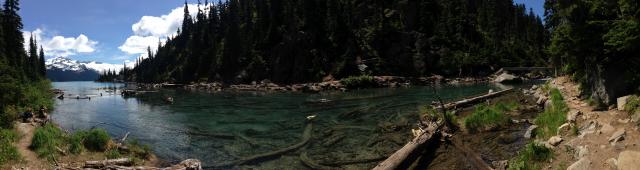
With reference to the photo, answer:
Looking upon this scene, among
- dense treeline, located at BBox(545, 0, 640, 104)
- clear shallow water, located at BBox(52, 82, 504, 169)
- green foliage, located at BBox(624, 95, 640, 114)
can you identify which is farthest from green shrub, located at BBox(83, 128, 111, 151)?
green foliage, located at BBox(624, 95, 640, 114)

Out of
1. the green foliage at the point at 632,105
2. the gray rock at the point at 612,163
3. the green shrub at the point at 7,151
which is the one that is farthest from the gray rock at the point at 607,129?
the green shrub at the point at 7,151

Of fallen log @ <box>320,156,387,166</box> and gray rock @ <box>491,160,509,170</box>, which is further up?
gray rock @ <box>491,160,509,170</box>

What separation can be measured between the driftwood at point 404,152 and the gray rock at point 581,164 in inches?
268

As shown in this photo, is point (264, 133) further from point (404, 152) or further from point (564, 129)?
point (564, 129)

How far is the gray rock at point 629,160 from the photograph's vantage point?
11.0 m

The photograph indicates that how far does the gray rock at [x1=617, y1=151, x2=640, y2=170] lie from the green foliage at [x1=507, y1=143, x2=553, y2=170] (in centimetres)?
293

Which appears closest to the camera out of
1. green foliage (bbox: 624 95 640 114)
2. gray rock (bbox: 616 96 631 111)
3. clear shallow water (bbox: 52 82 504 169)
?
green foliage (bbox: 624 95 640 114)

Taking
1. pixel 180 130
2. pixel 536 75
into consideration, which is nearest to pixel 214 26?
pixel 536 75

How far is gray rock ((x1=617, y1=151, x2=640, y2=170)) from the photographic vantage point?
11.0 metres

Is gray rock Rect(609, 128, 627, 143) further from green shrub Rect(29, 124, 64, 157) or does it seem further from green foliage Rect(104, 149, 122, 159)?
green shrub Rect(29, 124, 64, 157)

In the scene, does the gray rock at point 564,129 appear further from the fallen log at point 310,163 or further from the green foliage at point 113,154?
the green foliage at point 113,154

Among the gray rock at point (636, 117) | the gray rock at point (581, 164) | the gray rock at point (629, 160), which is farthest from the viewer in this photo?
the gray rock at point (636, 117)

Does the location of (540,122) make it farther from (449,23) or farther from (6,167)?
(449,23)

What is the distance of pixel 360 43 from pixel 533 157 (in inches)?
4397
